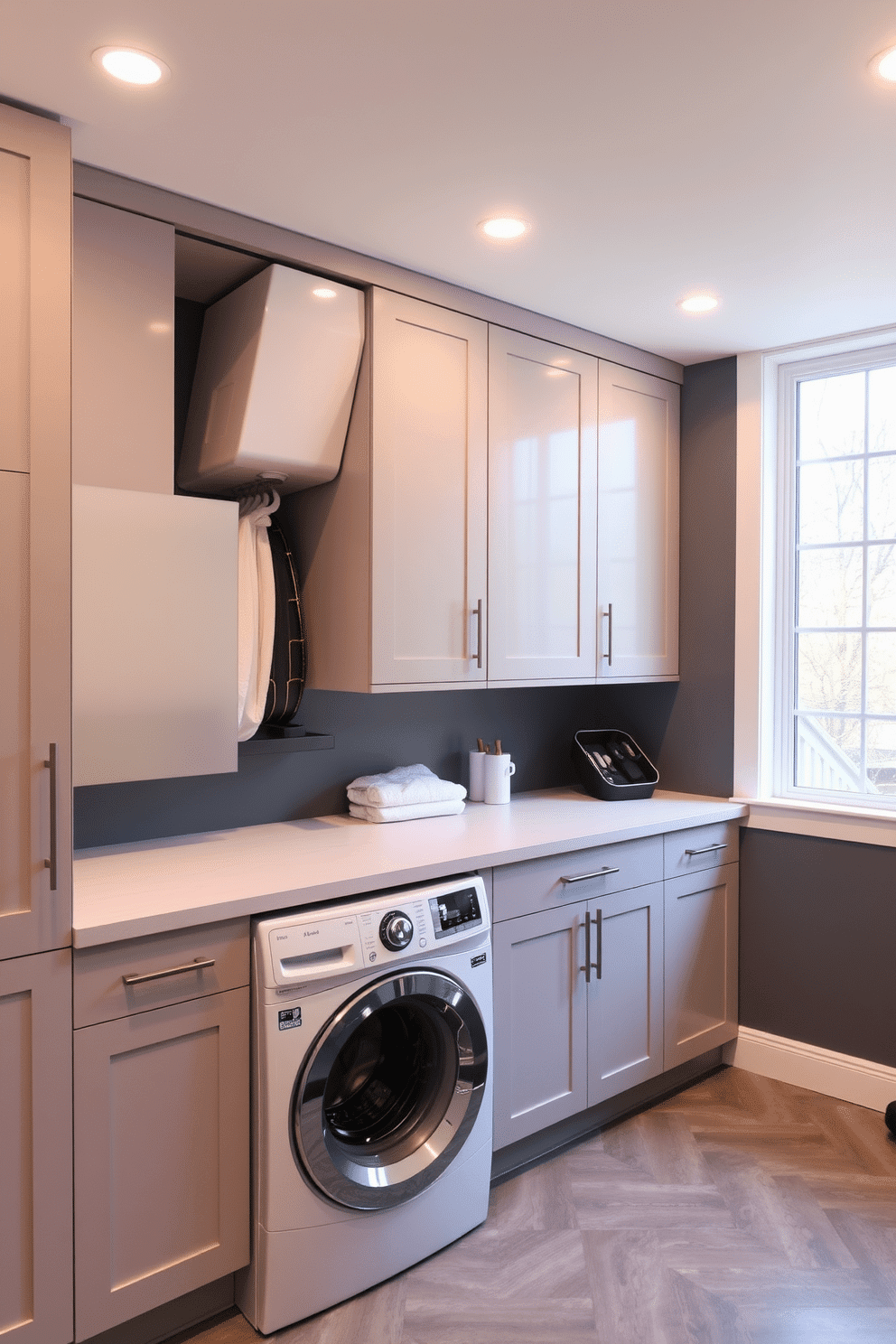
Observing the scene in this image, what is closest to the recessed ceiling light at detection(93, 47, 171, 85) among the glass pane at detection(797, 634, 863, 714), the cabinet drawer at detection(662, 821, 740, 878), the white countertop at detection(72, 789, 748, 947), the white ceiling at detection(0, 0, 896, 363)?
the white ceiling at detection(0, 0, 896, 363)

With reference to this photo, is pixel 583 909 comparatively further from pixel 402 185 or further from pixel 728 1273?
pixel 402 185

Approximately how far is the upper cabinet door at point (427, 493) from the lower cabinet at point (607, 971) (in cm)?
63

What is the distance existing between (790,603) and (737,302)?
3.40ft

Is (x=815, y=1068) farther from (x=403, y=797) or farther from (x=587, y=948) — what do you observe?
(x=403, y=797)

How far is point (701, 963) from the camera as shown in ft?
10.0

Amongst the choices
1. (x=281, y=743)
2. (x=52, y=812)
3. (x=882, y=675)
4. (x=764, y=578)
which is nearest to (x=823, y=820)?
(x=882, y=675)

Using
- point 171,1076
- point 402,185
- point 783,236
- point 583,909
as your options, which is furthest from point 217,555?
point 783,236

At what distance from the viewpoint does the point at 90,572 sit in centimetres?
186

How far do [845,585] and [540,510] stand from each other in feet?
3.54

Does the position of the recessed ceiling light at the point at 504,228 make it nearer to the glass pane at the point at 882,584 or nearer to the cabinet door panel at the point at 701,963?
the glass pane at the point at 882,584

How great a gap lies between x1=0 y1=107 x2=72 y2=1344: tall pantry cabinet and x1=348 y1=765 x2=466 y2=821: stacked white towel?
110cm

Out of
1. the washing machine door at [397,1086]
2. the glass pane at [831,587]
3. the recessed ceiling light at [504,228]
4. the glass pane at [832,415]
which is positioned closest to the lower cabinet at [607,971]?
the washing machine door at [397,1086]

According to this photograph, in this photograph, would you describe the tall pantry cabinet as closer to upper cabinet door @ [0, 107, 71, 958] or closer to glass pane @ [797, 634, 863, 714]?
upper cabinet door @ [0, 107, 71, 958]

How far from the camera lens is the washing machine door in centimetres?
198
